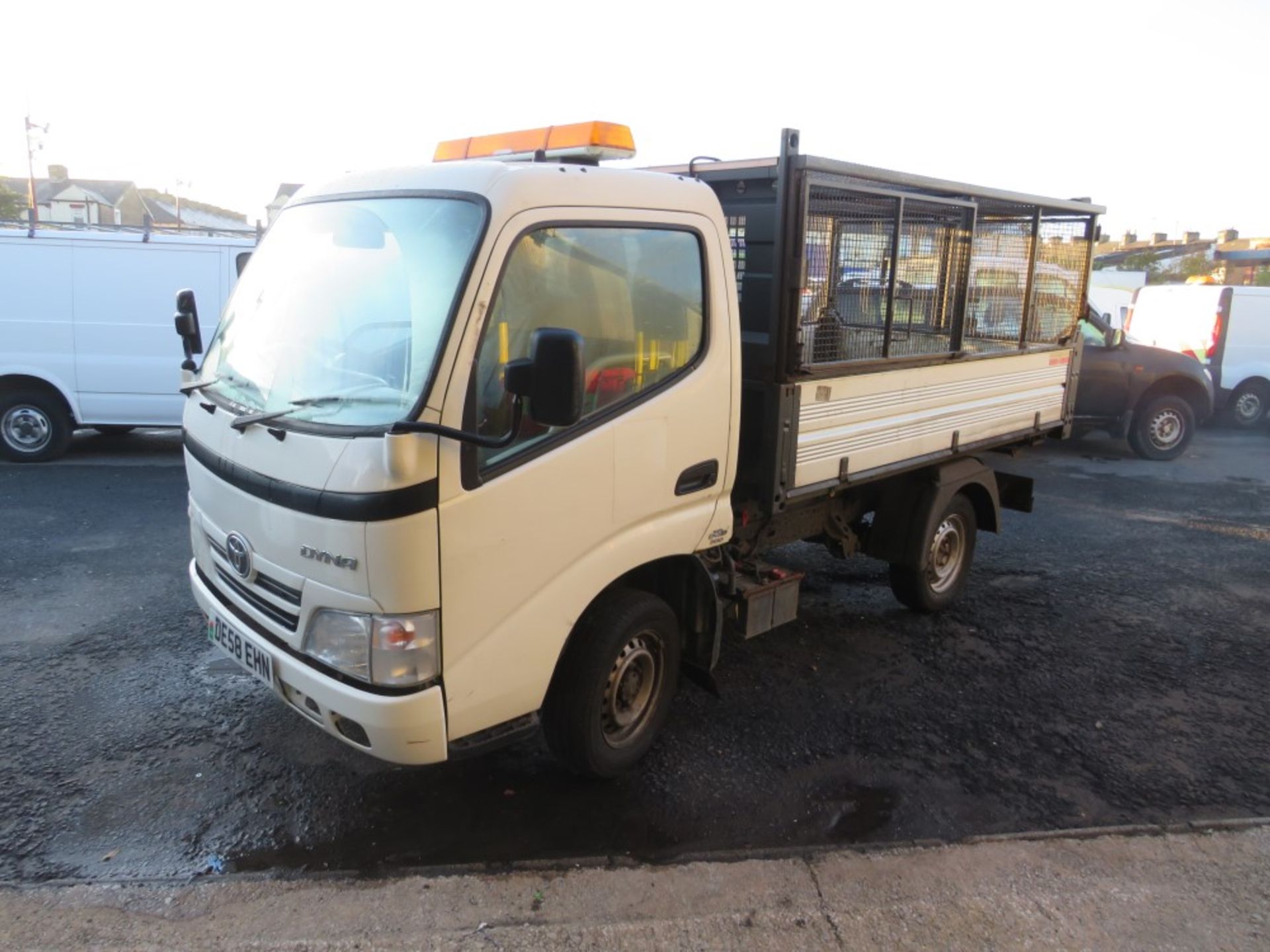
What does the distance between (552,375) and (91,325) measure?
8.08 meters

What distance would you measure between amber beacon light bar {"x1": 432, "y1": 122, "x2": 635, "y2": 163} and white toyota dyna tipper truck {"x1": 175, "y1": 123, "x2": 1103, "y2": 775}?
0.04ft

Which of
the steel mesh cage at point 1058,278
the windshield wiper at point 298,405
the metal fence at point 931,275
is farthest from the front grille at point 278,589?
the steel mesh cage at point 1058,278

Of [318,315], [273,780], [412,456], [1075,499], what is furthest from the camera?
[1075,499]

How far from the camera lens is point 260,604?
3.23m

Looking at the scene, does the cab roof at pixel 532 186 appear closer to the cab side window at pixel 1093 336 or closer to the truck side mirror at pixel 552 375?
the truck side mirror at pixel 552 375

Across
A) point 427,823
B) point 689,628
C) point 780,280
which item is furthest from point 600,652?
point 780,280

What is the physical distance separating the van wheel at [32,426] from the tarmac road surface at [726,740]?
2.69m

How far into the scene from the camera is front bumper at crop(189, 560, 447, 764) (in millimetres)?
2822

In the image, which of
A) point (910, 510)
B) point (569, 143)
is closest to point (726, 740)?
point (910, 510)

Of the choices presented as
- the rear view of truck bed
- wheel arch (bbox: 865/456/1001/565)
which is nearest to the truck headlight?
the rear view of truck bed

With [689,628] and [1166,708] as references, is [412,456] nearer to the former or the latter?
[689,628]

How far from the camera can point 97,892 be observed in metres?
3.03

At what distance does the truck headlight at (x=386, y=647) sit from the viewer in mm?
2785

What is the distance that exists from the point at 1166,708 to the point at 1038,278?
2.71m
